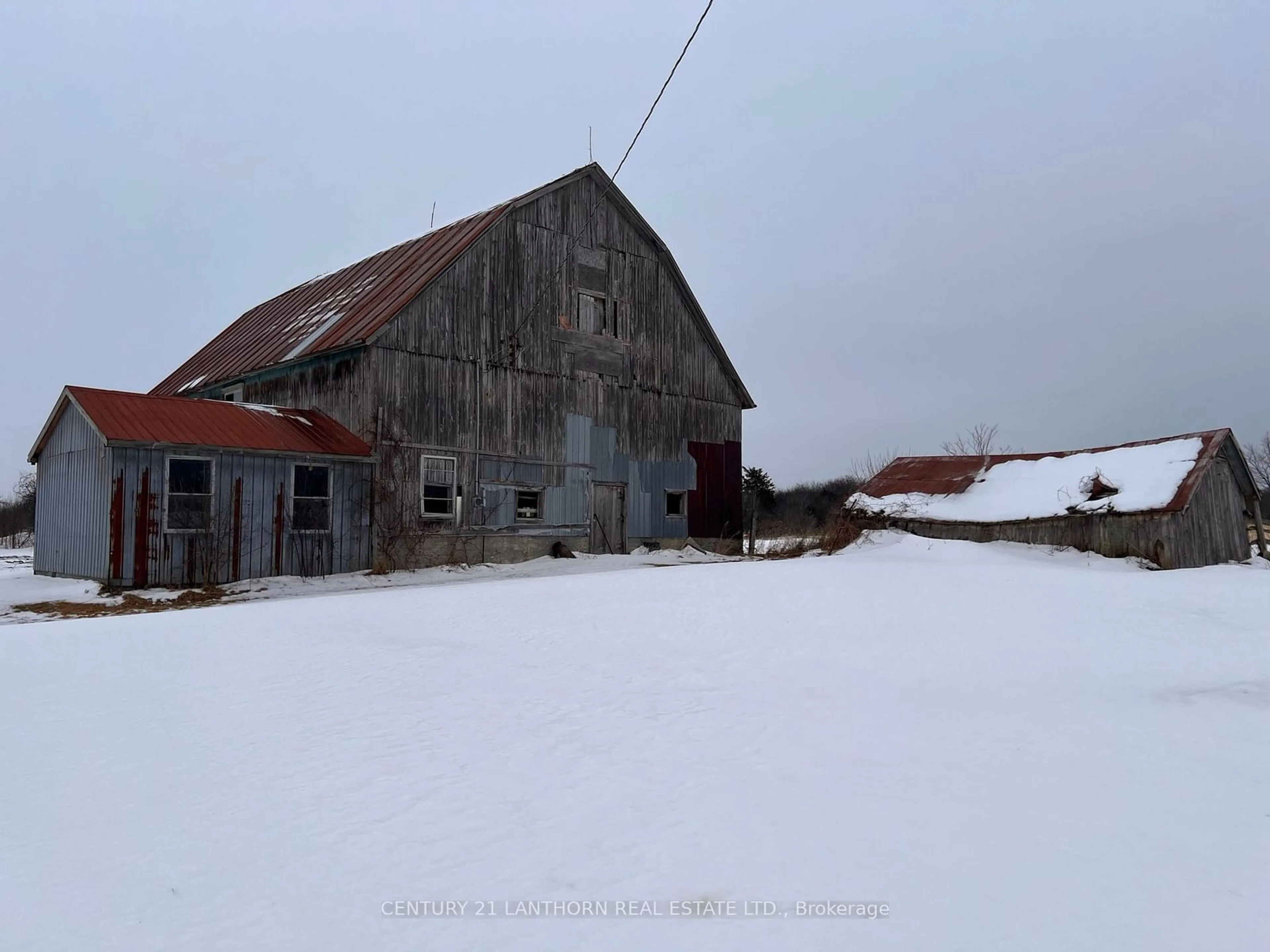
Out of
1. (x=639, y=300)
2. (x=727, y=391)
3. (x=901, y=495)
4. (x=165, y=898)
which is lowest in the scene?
(x=165, y=898)

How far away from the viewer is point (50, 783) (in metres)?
4.81

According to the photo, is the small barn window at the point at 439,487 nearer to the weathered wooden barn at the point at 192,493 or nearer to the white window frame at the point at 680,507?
the weathered wooden barn at the point at 192,493

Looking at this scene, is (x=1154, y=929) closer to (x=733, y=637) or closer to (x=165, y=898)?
(x=165, y=898)

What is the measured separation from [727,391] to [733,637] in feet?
55.8

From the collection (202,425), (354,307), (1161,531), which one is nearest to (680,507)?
(354,307)

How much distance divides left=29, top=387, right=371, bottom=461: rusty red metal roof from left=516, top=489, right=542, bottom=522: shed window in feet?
12.7

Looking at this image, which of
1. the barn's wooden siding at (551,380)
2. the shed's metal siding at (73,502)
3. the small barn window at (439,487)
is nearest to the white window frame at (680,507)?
the barn's wooden siding at (551,380)

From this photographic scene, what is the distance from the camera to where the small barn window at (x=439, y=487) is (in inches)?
758

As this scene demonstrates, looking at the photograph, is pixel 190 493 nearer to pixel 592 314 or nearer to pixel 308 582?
pixel 308 582

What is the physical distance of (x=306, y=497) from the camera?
17.7 m

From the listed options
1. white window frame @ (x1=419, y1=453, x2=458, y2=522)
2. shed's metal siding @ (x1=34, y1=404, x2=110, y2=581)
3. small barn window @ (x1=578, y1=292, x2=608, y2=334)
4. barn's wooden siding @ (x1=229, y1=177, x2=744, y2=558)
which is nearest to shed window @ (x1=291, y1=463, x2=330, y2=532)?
barn's wooden siding @ (x1=229, y1=177, x2=744, y2=558)

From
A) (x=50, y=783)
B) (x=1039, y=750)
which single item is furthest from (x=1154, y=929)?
(x=50, y=783)

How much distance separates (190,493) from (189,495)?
59 mm

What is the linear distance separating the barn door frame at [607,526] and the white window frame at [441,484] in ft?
12.2
